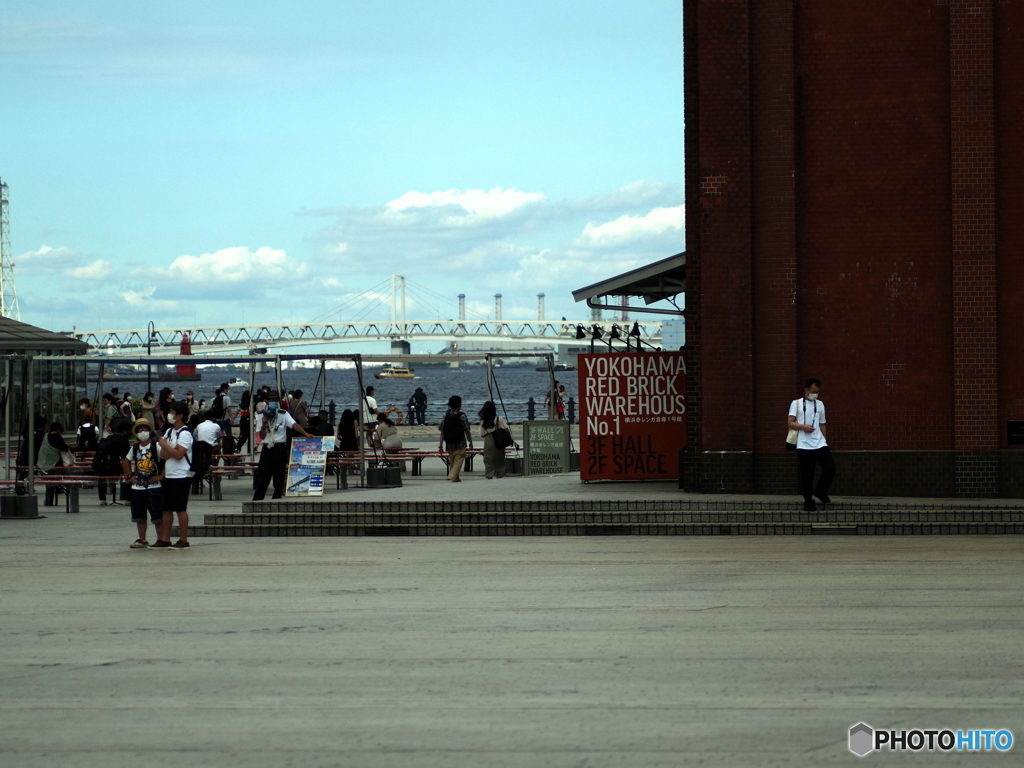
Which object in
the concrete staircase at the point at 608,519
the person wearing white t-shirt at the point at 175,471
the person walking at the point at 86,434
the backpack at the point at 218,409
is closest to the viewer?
the person wearing white t-shirt at the point at 175,471

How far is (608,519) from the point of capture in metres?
17.1

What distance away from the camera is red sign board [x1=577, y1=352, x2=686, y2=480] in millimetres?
21203

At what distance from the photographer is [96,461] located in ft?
69.3

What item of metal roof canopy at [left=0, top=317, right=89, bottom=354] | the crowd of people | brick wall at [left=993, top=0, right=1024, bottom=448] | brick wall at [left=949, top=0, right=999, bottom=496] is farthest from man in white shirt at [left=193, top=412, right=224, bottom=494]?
brick wall at [left=993, top=0, right=1024, bottom=448]

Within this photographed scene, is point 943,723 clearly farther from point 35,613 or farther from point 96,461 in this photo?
point 96,461

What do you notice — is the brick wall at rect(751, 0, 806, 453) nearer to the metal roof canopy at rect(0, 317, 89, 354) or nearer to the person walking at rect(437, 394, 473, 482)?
the person walking at rect(437, 394, 473, 482)

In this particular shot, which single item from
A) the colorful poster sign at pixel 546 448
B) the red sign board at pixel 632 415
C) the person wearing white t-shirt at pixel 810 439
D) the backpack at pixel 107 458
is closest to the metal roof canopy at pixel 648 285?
the red sign board at pixel 632 415

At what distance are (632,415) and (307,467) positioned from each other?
17.1ft

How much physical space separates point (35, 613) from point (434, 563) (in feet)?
14.0

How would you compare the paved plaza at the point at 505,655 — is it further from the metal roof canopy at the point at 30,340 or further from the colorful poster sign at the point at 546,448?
the colorful poster sign at the point at 546,448

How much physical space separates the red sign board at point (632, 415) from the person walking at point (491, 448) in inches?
151

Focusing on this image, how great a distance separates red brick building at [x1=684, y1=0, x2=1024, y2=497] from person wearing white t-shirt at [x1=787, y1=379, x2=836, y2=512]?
2.12 metres

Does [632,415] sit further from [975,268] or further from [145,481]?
[145,481]

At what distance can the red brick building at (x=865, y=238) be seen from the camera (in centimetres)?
1853
